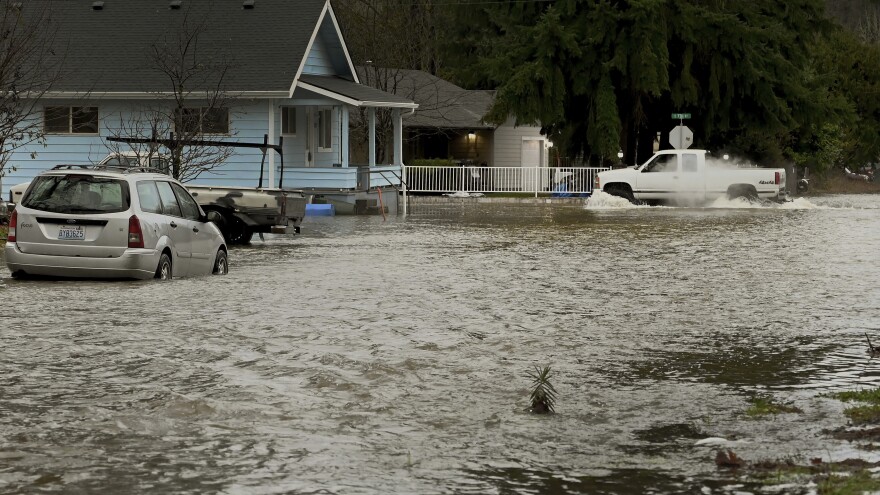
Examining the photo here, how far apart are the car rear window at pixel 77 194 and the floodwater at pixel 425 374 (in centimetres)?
101

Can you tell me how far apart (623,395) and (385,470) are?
129 inches

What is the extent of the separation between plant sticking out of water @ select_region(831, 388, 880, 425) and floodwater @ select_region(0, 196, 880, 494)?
13 cm

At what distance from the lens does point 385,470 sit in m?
8.34

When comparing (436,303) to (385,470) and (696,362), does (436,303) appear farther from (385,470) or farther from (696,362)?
(385,470)

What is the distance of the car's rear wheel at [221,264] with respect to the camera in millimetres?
21234

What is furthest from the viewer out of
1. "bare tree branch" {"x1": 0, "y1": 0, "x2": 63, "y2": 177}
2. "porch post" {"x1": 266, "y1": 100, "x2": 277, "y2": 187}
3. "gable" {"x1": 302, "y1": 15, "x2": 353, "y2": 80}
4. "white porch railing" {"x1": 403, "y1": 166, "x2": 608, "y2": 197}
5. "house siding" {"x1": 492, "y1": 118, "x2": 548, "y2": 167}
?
"house siding" {"x1": 492, "y1": 118, "x2": 548, "y2": 167}

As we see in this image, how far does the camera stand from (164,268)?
63.3 feet

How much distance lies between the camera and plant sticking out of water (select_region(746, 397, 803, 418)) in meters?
10.3

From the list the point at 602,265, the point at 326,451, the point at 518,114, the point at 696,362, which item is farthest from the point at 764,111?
the point at 326,451

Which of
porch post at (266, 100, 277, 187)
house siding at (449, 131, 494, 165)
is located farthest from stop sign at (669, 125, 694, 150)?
porch post at (266, 100, 277, 187)

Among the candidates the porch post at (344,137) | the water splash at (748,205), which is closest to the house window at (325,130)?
the porch post at (344,137)

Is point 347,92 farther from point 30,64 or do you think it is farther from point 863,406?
point 863,406

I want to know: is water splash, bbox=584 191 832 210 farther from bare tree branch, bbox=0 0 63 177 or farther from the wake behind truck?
the wake behind truck

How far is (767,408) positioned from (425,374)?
2.97 m
